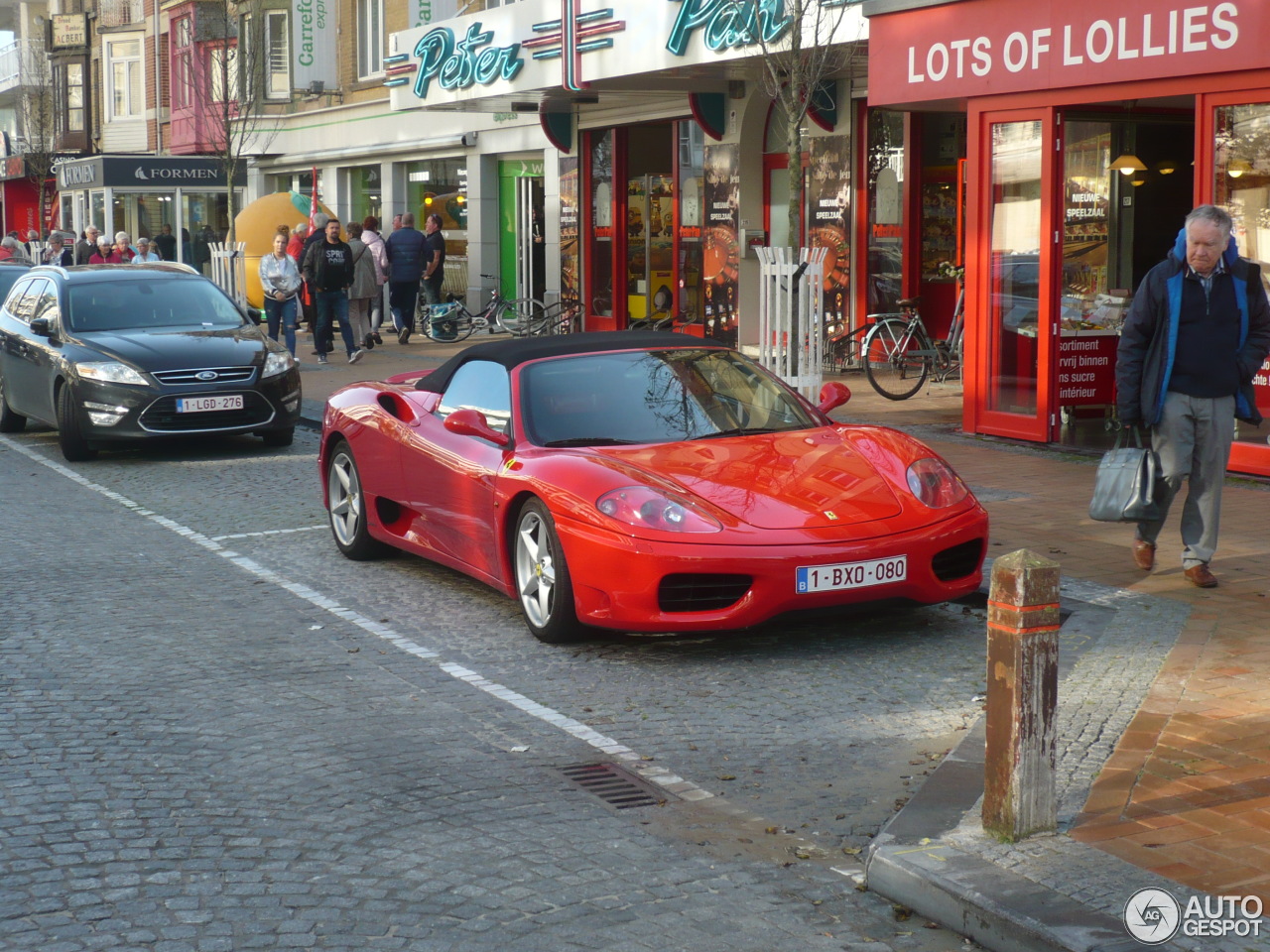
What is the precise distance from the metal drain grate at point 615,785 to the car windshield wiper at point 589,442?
2.28 metres

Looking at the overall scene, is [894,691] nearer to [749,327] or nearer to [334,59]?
[749,327]

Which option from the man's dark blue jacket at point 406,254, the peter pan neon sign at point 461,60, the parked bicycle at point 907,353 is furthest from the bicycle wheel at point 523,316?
the parked bicycle at point 907,353

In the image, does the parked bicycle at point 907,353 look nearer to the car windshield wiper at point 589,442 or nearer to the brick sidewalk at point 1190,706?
the brick sidewalk at point 1190,706

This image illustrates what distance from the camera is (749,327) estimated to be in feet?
71.3

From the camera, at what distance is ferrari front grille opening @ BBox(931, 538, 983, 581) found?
7.02 m

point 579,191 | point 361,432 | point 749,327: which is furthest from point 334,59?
point 361,432

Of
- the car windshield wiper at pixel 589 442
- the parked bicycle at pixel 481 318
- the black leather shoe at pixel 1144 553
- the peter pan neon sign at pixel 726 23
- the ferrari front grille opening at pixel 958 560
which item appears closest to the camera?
the ferrari front grille opening at pixel 958 560

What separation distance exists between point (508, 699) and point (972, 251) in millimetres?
8239

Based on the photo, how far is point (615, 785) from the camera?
5250 mm

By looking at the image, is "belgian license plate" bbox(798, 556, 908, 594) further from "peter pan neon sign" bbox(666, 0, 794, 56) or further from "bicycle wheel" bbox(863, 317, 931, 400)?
"peter pan neon sign" bbox(666, 0, 794, 56)

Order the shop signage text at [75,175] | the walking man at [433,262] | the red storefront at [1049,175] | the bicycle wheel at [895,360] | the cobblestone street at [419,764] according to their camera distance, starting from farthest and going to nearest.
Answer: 1. the shop signage text at [75,175]
2. the walking man at [433,262]
3. the bicycle wheel at [895,360]
4. the red storefront at [1049,175]
5. the cobblestone street at [419,764]

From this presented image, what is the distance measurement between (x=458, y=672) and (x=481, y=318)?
67.6 feet

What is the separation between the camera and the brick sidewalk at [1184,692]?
4.39 m
